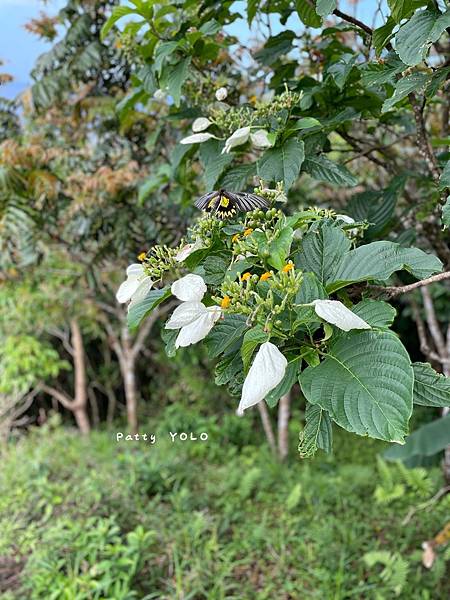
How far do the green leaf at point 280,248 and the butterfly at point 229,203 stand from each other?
9 cm

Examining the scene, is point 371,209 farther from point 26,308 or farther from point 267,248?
point 26,308

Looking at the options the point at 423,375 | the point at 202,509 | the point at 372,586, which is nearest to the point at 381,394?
the point at 423,375

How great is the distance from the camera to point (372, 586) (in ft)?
6.67

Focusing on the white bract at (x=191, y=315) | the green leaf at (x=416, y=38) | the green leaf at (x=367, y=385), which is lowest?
the green leaf at (x=367, y=385)

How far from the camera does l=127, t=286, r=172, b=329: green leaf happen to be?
0.71 meters

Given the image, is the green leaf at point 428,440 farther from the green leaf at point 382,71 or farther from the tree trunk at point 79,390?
the tree trunk at point 79,390

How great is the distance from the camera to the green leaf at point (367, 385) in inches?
22.8

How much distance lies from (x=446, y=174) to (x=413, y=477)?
209 centimetres

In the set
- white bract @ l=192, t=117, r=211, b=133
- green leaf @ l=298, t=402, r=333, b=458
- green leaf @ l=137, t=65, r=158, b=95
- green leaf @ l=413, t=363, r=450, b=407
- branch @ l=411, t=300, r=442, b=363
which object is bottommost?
branch @ l=411, t=300, r=442, b=363

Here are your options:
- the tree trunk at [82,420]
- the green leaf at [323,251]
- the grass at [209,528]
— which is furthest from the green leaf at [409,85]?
the tree trunk at [82,420]

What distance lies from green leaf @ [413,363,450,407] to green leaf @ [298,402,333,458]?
106 mm

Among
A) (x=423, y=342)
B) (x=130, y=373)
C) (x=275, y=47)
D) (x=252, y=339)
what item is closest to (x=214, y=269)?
(x=252, y=339)

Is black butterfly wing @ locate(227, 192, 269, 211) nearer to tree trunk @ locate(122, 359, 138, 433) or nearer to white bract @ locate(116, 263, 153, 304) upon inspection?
white bract @ locate(116, 263, 153, 304)

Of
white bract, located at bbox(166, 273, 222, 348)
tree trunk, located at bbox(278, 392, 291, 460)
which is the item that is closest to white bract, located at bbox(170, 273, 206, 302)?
white bract, located at bbox(166, 273, 222, 348)
